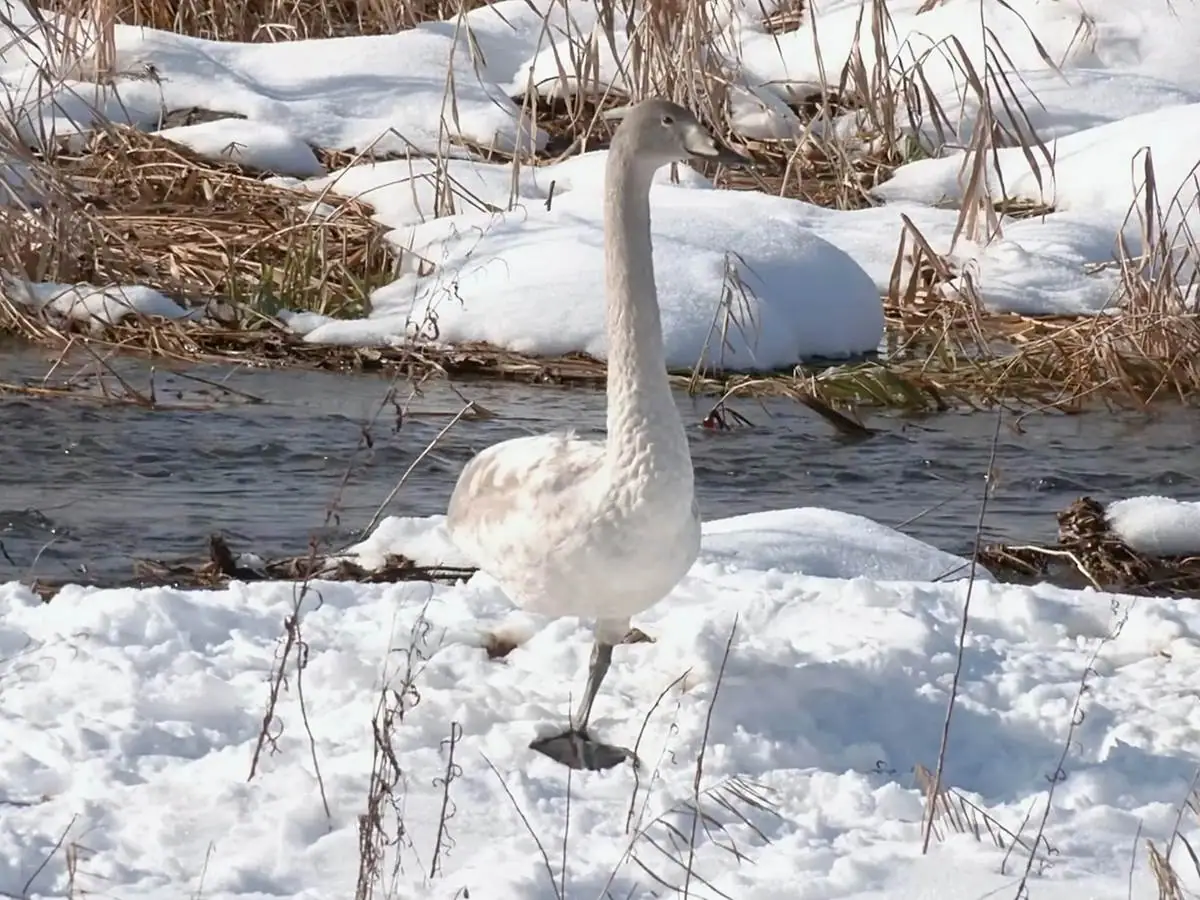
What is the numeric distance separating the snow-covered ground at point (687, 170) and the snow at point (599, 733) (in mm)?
1974

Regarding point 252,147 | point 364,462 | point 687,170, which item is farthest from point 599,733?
point 252,147

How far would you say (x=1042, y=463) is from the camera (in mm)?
7520

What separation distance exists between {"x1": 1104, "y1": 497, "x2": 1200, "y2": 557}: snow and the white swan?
2461 mm

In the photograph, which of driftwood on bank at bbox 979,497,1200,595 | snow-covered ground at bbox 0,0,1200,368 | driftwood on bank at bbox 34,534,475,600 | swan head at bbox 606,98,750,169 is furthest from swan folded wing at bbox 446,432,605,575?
driftwood on bank at bbox 979,497,1200,595

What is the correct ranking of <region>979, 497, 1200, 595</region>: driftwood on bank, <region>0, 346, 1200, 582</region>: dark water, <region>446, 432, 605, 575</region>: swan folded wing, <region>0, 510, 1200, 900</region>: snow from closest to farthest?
<region>0, 510, 1200, 900</region>: snow → <region>446, 432, 605, 575</region>: swan folded wing → <region>979, 497, 1200, 595</region>: driftwood on bank → <region>0, 346, 1200, 582</region>: dark water

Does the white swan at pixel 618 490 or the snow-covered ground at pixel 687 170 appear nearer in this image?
the white swan at pixel 618 490

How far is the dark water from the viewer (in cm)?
643

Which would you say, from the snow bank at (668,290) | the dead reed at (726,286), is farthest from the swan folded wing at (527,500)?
the snow bank at (668,290)

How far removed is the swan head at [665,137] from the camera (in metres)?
4.34

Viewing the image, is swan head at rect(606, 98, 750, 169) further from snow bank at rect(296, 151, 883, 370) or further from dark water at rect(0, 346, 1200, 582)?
snow bank at rect(296, 151, 883, 370)

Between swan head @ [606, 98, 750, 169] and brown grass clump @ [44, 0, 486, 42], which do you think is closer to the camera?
swan head @ [606, 98, 750, 169]

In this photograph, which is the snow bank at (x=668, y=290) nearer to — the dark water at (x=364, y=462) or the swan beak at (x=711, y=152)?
the dark water at (x=364, y=462)

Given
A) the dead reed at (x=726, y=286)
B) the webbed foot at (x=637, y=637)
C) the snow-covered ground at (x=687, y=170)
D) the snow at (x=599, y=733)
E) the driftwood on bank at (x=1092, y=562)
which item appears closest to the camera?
the snow at (x=599, y=733)

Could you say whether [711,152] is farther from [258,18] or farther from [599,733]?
[258,18]
